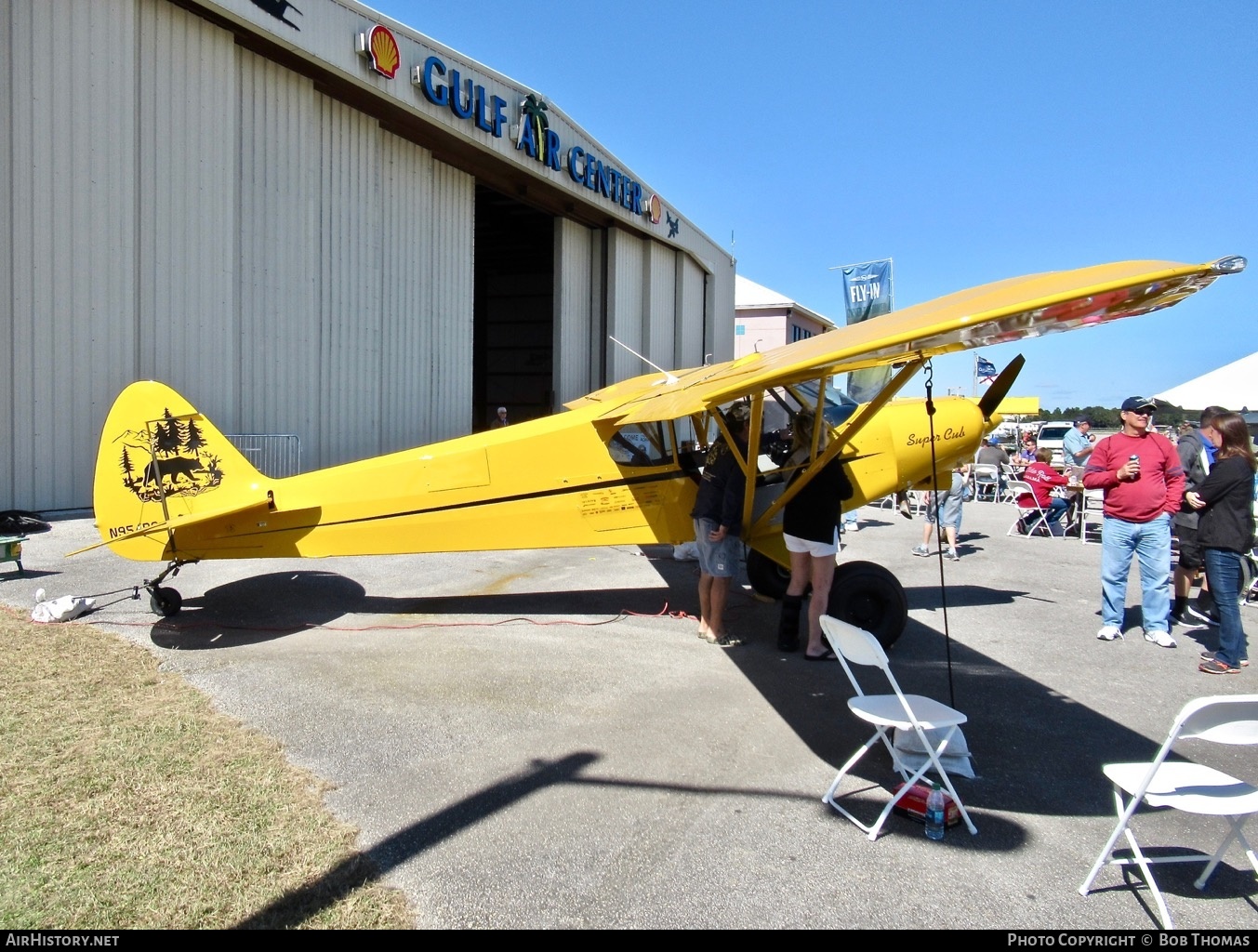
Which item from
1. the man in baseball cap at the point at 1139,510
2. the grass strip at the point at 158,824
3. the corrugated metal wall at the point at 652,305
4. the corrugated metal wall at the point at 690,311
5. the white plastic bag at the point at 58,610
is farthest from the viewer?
the corrugated metal wall at the point at 690,311

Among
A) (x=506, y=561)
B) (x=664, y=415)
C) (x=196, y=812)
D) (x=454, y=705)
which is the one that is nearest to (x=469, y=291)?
(x=506, y=561)

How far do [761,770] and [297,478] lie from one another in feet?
15.7

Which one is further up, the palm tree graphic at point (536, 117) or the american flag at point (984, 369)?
the palm tree graphic at point (536, 117)

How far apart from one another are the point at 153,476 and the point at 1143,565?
817 centimetres

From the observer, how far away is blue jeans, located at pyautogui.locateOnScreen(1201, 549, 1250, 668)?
5.43m

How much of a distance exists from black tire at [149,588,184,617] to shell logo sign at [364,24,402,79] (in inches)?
461

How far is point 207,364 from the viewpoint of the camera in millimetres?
12547

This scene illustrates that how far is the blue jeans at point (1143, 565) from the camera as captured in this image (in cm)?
623

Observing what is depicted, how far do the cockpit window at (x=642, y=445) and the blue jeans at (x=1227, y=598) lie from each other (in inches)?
165

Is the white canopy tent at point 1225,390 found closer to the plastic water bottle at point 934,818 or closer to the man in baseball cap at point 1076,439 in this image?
the man in baseball cap at point 1076,439

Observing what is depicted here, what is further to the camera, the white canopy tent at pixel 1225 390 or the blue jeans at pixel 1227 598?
the white canopy tent at pixel 1225 390

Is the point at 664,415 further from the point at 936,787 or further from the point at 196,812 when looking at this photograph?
the point at 196,812

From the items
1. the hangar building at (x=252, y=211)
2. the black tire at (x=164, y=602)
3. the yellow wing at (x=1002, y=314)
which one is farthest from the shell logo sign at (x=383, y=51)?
the yellow wing at (x=1002, y=314)

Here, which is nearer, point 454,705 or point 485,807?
point 485,807
